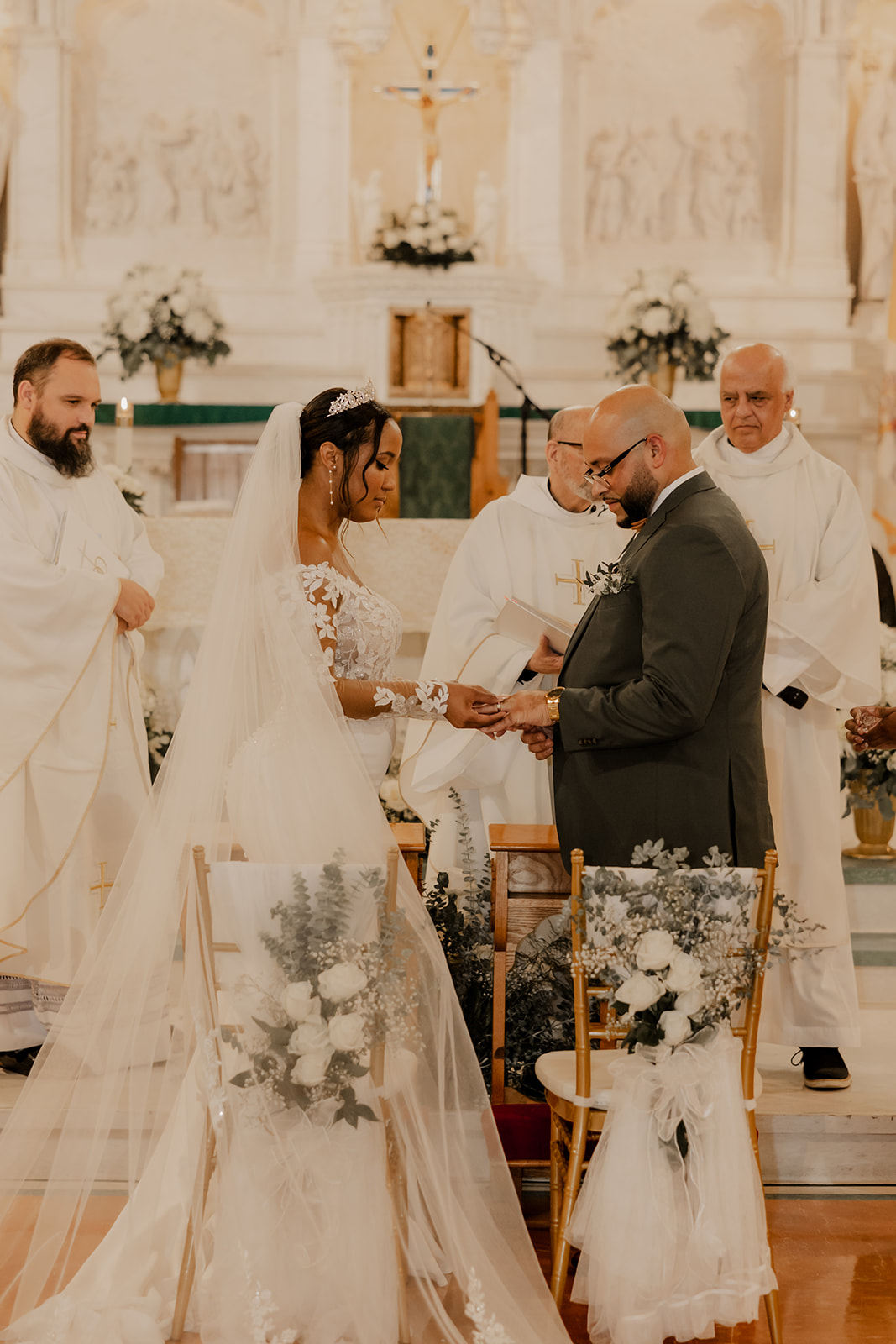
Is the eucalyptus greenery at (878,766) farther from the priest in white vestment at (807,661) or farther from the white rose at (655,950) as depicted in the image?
the white rose at (655,950)

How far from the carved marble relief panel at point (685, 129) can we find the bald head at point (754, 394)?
18.2ft

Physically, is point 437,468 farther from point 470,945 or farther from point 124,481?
point 470,945

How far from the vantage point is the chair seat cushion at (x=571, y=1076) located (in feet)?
10.7

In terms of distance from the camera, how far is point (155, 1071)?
10.9 feet

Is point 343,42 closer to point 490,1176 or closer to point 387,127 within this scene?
point 387,127

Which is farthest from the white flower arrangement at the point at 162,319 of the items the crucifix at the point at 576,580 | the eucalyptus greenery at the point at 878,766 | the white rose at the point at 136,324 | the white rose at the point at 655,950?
the white rose at the point at 655,950

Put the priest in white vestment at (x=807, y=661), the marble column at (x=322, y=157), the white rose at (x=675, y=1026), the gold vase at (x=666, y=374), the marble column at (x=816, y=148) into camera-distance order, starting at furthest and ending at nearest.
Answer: the marble column at (x=816, y=148) → the marble column at (x=322, y=157) → the gold vase at (x=666, y=374) → the priest in white vestment at (x=807, y=661) → the white rose at (x=675, y=1026)

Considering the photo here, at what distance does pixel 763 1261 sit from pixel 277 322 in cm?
757

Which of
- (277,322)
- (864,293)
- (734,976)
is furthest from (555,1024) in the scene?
(864,293)

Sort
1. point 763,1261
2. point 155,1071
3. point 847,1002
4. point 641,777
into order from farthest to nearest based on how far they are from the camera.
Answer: point 847,1002, point 641,777, point 155,1071, point 763,1261

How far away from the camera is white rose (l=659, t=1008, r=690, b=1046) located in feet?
10.3

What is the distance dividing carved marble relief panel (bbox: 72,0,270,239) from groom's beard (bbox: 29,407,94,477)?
5552 mm

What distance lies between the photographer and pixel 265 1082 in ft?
10.1

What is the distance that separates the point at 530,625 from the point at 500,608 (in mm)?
568
